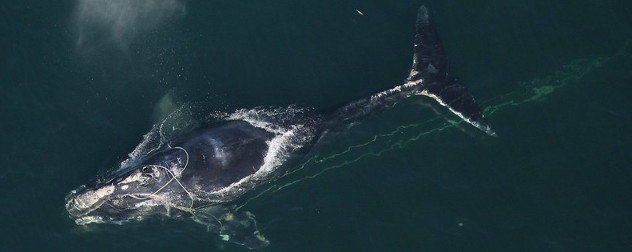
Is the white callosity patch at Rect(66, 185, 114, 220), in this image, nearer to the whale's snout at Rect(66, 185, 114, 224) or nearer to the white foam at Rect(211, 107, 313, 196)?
the whale's snout at Rect(66, 185, 114, 224)

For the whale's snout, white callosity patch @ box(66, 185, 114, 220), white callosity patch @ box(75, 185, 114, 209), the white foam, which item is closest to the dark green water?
the whale's snout

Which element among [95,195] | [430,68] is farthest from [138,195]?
[430,68]

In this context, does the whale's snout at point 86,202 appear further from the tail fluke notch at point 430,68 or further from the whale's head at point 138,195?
the tail fluke notch at point 430,68

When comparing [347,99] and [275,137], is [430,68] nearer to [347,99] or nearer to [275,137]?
[347,99]

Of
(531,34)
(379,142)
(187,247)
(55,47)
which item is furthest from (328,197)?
(55,47)

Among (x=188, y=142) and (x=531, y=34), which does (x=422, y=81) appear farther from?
(x=188, y=142)

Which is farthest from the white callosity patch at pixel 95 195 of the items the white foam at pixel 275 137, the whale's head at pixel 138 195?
the white foam at pixel 275 137

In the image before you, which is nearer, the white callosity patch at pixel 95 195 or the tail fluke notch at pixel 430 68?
the white callosity patch at pixel 95 195
